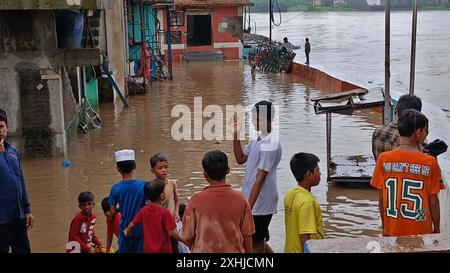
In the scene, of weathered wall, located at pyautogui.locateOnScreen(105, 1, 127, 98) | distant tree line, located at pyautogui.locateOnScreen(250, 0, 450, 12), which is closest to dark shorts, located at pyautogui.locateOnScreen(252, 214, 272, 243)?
weathered wall, located at pyautogui.locateOnScreen(105, 1, 127, 98)

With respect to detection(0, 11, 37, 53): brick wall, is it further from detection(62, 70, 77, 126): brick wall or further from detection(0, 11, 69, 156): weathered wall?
detection(62, 70, 77, 126): brick wall

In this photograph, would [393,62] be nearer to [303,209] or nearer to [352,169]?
[352,169]

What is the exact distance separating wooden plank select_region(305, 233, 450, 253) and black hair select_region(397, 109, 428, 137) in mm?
913

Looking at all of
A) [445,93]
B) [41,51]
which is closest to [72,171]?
[41,51]

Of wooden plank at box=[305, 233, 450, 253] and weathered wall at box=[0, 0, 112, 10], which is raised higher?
weathered wall at box=[0, 0, 112, 10]

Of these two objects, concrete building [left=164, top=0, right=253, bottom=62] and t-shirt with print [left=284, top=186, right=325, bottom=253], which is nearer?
t-shirt with print [left=284, top=186, right=325, bottom=253]

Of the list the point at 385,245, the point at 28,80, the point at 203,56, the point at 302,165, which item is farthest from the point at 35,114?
the point at 203,56

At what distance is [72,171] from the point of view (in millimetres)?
10875

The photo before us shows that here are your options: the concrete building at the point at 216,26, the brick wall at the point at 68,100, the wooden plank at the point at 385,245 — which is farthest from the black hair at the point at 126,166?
the concrete building at the point at 216,26

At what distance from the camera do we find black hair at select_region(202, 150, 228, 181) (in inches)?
163

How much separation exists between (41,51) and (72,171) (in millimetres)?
2179

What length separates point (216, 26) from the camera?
39719 mm

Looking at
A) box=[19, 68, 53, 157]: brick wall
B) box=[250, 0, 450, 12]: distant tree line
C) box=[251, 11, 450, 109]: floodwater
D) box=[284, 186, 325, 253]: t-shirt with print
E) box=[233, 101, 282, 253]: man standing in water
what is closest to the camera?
box=[284, 186, 325, 253]: t-shirt with print
